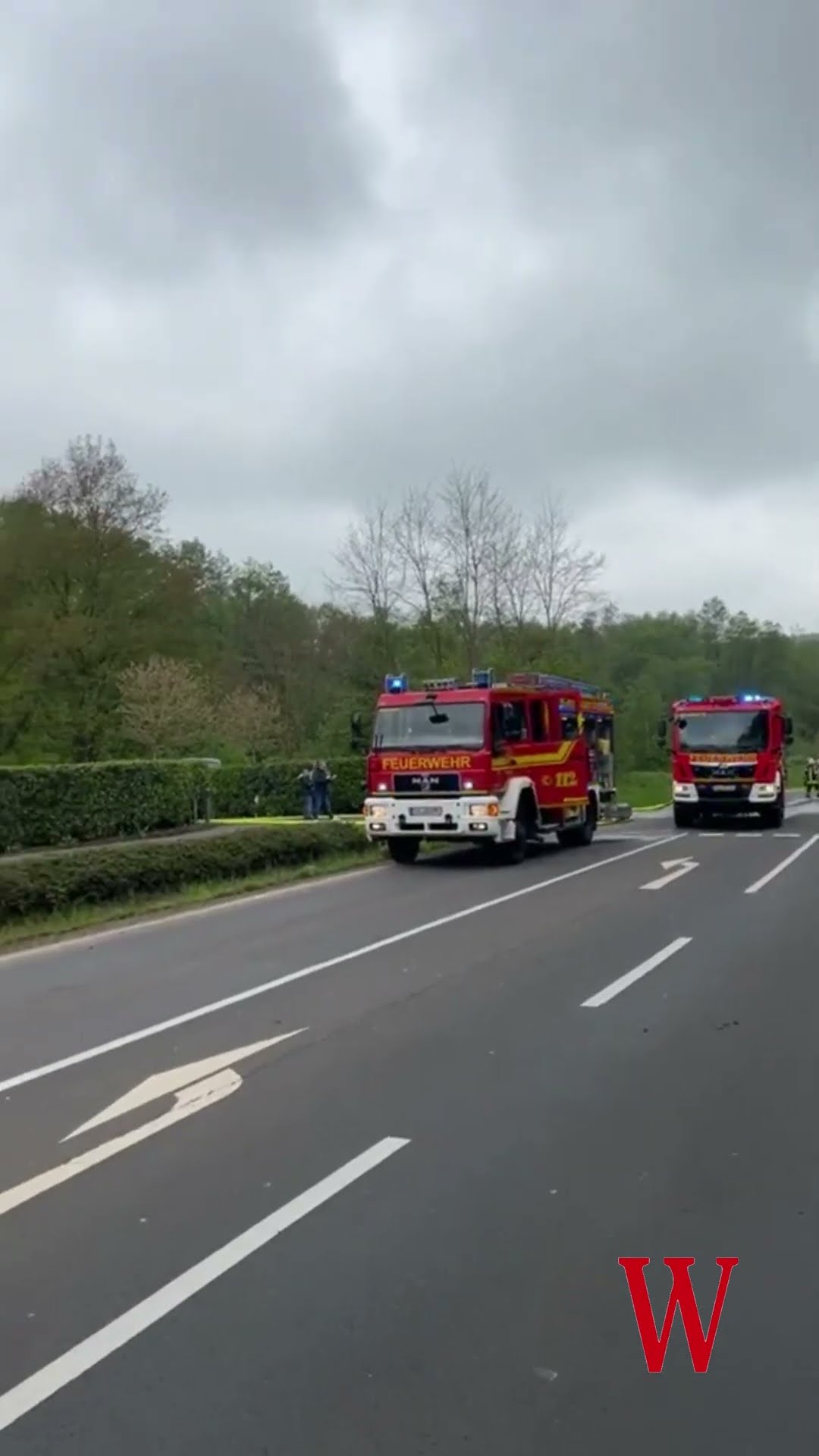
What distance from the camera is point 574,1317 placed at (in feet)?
13.8

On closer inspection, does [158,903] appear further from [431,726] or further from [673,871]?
[673,871]

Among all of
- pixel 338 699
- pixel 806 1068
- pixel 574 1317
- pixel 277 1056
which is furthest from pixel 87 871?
pixel 338 699

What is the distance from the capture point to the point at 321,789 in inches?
1359

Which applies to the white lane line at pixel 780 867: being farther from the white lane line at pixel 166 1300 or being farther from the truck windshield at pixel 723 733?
the white lane line at pixel 166 1300

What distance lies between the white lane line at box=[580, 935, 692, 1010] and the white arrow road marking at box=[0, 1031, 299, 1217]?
2293mm

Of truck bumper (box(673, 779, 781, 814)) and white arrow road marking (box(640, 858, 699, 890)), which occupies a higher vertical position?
truck bumper (box(673, 779, 781, 814))

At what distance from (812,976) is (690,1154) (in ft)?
15.9

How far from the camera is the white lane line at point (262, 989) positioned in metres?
7.55

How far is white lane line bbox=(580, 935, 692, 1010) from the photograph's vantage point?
9.28 m

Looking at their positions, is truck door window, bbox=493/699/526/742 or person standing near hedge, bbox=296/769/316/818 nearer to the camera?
truck door window, bbox=493/699/526/742

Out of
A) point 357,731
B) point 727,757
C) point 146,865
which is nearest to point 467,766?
→ point 357,731

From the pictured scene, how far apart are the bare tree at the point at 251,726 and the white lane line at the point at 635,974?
30856 mm

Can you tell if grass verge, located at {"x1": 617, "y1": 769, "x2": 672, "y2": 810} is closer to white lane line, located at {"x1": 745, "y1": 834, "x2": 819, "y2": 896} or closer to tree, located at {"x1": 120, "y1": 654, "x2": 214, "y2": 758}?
tree, located at {"x1": 120, "y1": 654, "x2": 214, "y2": 758}

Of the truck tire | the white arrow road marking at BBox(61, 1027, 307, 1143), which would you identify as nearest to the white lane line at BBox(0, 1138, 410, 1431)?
the white arrow road marking at BBox(61, 1027, 307, 1143)
